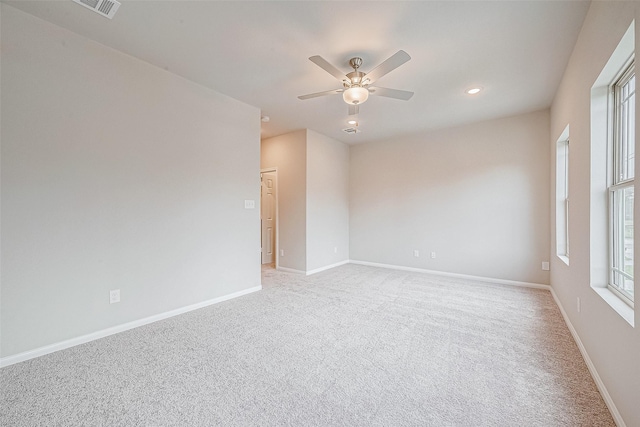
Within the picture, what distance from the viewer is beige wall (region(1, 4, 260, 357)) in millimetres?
2025

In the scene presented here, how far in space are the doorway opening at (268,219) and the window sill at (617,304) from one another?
4707 millimetres

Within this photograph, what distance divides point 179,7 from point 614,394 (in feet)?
12.2

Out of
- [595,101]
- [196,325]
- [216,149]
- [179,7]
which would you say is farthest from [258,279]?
[595,101]

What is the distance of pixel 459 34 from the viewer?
7.19 ft

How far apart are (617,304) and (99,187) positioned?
13.0 feet

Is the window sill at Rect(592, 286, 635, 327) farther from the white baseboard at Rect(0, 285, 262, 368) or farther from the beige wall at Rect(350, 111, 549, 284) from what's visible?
the white baseboard at Rect(0, 285, 262, 368)

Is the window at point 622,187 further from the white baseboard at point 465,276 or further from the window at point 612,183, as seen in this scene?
the white baseboard at point 465,276

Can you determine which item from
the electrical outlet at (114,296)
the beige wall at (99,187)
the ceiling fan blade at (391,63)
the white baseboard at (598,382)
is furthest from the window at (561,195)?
the electrical outlet at (114,296)

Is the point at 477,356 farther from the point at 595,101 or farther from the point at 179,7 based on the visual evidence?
the point at 179,7

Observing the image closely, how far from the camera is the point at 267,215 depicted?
5859mm

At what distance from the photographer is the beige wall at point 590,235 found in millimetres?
1337

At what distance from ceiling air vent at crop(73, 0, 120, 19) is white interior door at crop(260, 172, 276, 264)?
3.66 metres

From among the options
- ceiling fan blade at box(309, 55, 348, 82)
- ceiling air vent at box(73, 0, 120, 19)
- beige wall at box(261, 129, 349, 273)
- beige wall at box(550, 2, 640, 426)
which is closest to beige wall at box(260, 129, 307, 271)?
beige wall at box(261, 129, 349, 273)

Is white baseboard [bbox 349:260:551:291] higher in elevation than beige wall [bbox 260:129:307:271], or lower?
lower
